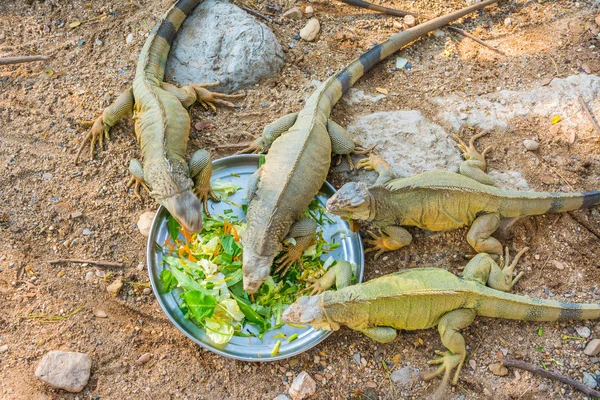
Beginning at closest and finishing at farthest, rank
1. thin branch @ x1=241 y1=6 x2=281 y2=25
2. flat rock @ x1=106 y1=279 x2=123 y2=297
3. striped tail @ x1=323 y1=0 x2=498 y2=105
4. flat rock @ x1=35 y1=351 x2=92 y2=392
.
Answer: flat rock @ x1=35 y1=351 x2=92 y2=392, flat rock @ x1=106 y1=279 x2=123 y2=297, striped tail @ x1=323 y1=0 x2=498 y2=105, thin branch @ x1=241 y1=6 x2=281 y2=25

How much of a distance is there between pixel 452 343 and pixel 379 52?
3.12 meters

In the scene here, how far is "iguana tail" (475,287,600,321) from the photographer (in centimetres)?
396

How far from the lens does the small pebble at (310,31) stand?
18.9ft

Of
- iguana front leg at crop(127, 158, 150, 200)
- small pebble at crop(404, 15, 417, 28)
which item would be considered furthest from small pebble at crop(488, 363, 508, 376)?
small pebble at crop(404, 15, 417, 28)

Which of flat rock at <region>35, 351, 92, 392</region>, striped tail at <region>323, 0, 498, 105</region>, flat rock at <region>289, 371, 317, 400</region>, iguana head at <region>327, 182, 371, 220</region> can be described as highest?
striped tail at <region>323, 0, 498, 105</region>

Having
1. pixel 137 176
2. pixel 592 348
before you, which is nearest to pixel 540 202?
pixel 592 348

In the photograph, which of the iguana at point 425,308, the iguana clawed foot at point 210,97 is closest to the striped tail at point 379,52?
the iguana clawed foot at point 210,97

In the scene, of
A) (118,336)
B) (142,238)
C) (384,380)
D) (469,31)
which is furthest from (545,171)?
(118,336)

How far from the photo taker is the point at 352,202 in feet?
13.6

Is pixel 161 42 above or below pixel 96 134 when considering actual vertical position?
above

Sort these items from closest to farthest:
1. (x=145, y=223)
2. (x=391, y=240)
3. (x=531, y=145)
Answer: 1. (x=391, y=240)
2. (x=145, y=223)
3. (x=531, y=145)

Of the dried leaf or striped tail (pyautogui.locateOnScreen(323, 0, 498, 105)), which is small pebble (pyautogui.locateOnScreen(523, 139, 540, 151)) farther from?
striped tail (pyautogui.locateOnScreen(323, 0, 498, 105))

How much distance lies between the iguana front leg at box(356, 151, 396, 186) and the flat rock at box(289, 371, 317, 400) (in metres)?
1.76

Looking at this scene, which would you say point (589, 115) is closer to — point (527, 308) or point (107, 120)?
point (527, 308)
